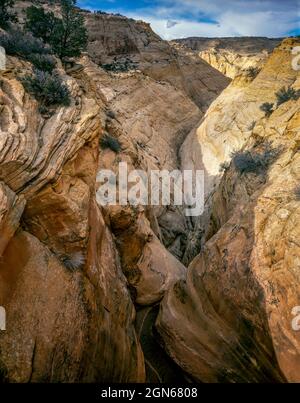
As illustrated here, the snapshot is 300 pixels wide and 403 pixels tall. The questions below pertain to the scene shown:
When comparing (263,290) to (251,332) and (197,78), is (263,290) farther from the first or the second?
(197,78)

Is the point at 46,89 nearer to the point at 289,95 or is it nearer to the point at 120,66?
the point at 289,95

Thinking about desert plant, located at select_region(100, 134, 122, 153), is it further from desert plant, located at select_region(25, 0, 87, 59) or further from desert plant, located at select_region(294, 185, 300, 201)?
desert plant, located at select_region(294, 185, 300, 201)

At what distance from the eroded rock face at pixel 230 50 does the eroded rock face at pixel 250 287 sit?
1655 inches

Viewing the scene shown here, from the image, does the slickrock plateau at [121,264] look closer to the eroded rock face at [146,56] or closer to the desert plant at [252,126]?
the desert plant at [252,126]

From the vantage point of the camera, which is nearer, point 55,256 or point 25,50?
point 55,256

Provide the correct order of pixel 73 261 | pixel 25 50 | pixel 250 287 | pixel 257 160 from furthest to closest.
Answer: pixel 257 160 → pixel 25 50 → pixel 250 287 → pixel 73 261

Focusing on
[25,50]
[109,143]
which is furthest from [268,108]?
[25,50]

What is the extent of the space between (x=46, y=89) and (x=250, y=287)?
668cm

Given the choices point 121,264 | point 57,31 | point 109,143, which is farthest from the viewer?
point 57,31

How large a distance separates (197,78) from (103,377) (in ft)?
106

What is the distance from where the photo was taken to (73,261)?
679 cm

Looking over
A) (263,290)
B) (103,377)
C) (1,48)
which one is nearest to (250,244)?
(263,290)

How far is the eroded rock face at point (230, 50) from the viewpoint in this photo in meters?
50.1

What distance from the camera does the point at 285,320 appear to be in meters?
6.89
